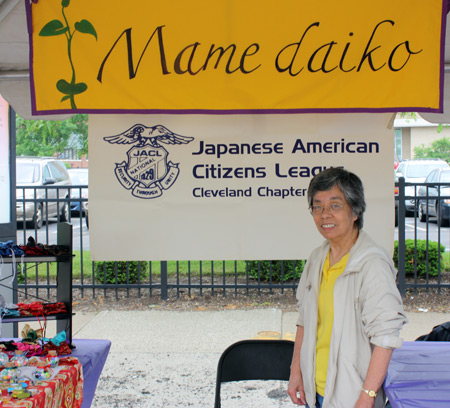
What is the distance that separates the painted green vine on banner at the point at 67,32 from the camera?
3.41 metres

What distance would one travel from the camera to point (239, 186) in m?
4.30

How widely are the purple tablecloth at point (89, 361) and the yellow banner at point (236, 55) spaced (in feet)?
4.80

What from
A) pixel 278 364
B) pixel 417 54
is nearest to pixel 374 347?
pixel 278 364

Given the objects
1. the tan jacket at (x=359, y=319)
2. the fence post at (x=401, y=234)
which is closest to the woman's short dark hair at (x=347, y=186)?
the tan jacket at (x=359, y=319)

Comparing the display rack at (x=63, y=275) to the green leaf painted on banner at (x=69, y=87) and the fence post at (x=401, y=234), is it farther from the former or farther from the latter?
the fence post at (x=401, y=234)

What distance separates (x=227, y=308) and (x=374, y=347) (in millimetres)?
5467

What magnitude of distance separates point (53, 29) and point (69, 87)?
34 cm

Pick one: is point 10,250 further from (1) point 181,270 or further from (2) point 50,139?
(2) point 50,139

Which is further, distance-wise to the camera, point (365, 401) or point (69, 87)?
point (69, 87)

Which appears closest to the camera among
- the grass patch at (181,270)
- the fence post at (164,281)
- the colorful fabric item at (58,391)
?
the colorful fabric item at (58,391)

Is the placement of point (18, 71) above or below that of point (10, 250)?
above

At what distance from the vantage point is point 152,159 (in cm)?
430

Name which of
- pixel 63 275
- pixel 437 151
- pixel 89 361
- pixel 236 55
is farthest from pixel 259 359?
pixel 437 151

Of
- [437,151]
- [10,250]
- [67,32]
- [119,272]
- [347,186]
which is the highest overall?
[437,151]
